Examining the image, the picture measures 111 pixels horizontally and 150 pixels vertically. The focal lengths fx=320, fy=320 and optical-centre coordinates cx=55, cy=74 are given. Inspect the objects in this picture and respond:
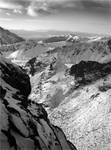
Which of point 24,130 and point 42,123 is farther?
point 42,123

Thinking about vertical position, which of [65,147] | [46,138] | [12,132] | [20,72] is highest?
[20,72]

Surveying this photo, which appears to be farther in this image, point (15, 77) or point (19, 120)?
point (15, 77)

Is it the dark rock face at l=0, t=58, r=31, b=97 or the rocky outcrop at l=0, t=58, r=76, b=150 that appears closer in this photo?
the rocky outcrop at l=0, t=58, r=76, b=150

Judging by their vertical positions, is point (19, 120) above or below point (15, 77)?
below

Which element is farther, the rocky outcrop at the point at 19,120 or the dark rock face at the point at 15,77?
the dark rock face at the point at 15,77

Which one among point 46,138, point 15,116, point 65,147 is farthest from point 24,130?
point 65,147

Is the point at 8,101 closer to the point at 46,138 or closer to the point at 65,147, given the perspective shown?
the point at 46,138

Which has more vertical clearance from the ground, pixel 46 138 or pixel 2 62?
pixel 2 62

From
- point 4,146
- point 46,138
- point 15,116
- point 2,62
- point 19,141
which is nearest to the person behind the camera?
point 4,146
